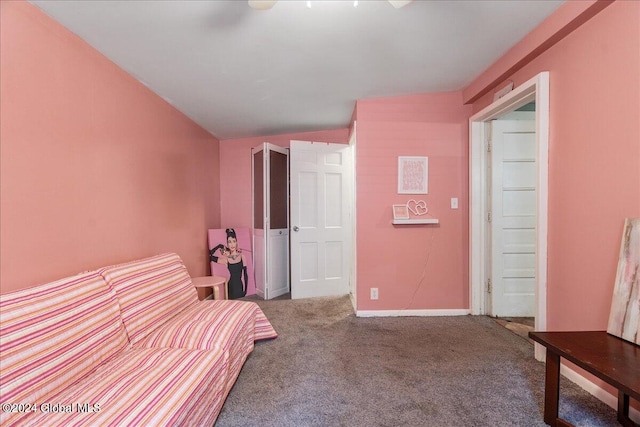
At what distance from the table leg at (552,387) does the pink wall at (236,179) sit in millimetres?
3648

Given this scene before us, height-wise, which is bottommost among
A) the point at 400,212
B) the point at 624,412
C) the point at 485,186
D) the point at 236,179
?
the point at 624,412

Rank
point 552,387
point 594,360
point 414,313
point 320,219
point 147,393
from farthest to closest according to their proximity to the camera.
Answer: point 320,219
point 414,313
point 552,387
point 594,360
point 147,393

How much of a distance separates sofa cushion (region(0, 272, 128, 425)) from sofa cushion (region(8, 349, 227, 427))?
2.6 inches

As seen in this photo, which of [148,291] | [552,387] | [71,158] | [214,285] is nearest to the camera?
[552,387]

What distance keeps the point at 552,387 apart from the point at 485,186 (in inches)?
78.8

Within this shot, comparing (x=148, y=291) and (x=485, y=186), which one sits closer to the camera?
(x=148, y=291)

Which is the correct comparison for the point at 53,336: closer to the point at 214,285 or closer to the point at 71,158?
the point at 71,158

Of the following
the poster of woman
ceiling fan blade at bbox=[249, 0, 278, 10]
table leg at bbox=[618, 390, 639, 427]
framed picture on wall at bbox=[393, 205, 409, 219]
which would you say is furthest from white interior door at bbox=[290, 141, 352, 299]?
table leg at bbox=[618, 390, 639, 427]

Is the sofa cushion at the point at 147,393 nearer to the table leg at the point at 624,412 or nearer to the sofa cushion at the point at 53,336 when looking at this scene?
the sofa cushion at the point at 53,336

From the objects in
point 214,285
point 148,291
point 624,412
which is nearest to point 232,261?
point 214,285

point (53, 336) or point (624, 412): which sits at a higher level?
point (53, 336)

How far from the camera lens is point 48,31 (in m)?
1.56

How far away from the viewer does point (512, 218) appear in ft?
9.84

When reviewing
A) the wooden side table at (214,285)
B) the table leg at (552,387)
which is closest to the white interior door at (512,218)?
the table leg at (552,387)
